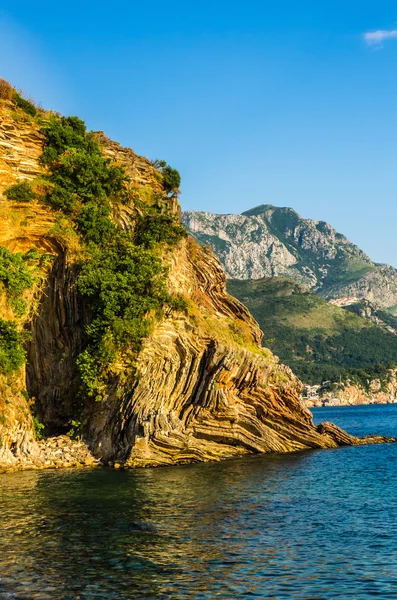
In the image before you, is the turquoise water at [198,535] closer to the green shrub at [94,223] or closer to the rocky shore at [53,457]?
the rocky shore at [53,457]

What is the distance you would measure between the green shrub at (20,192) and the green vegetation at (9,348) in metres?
9.79

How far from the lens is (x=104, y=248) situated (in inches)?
1827

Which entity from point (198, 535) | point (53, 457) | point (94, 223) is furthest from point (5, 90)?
point (198, 535)

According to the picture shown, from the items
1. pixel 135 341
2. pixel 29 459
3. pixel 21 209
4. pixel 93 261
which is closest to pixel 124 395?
pixel 135 341

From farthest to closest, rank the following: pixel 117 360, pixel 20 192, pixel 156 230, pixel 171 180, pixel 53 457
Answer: pixel 171 180 → pixel 156 230 → pixel 20 192 → pixel 117 360 → pixel 53 457

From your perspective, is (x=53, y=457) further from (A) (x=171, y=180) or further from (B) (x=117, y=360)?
(A) (x=171, y=180)

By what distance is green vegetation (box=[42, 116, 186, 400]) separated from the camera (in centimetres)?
4234

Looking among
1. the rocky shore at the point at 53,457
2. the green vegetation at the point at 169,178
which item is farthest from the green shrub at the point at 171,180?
the rocky shore at the point at 53,457

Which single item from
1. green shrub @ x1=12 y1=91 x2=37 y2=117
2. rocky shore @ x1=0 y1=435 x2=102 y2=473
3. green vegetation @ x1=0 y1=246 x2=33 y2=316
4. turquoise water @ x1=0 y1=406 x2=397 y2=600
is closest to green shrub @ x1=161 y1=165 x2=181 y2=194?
green shrub @ x1=12 y1=91 x2=37 y2=117

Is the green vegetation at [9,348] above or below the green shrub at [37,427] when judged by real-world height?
above

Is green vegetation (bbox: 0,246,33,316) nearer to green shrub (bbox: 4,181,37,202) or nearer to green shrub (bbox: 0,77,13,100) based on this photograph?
green shrub (bbox: 4,181,37,202)

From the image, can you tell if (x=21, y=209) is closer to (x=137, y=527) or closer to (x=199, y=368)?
(x=199, y=368)

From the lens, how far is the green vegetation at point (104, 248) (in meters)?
42.3

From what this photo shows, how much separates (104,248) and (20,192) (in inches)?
286
